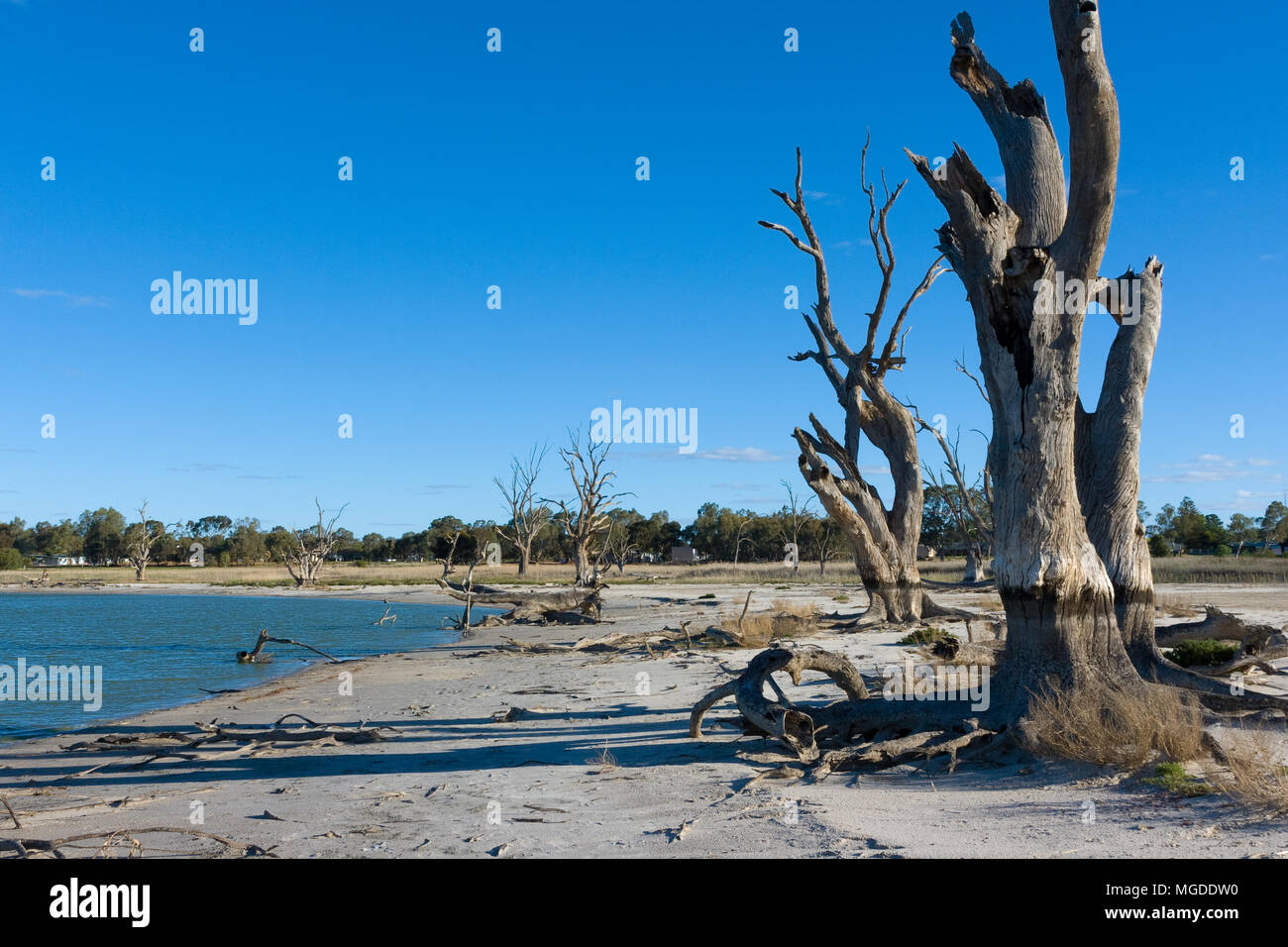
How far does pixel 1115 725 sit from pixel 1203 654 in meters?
5.74

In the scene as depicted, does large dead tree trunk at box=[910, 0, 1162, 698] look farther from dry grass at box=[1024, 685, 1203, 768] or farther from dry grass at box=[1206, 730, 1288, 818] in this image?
dry grass at box=[1206, 730, 1288, 818]

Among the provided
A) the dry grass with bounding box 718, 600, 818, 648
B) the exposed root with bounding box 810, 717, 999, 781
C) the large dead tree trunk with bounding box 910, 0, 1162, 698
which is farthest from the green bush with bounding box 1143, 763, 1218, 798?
the dry grass with bounding box 718, 600, 818, 648

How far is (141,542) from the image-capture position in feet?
243

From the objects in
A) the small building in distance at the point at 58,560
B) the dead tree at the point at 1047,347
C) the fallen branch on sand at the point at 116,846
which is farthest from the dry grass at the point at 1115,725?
the small building in distance at the point at 58,560

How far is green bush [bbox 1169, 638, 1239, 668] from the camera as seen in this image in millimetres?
11633

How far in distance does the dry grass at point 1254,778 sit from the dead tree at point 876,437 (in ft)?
42.6

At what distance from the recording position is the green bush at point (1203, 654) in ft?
38.2

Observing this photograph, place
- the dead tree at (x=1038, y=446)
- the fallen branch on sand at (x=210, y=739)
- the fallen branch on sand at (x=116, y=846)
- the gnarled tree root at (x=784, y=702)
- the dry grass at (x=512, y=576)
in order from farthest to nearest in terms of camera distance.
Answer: the dry grass at (x=512, y=576)
the fallen branch on sand at (x=210, y=739)
the gnarled tree root at (x=784, y=702)
the dead tree at (x=1038, y=446)
the fallen branch on sand at (x=116, y=846)

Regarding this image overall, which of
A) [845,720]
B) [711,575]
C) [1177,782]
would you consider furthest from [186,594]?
[1177,782]

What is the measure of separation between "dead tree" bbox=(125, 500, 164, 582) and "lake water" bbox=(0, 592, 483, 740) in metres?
22.2

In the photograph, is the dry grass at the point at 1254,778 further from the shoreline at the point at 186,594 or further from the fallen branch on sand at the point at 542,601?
the fallen branch on sand at the point at 542,601

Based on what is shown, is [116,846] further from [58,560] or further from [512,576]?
[58,560]
